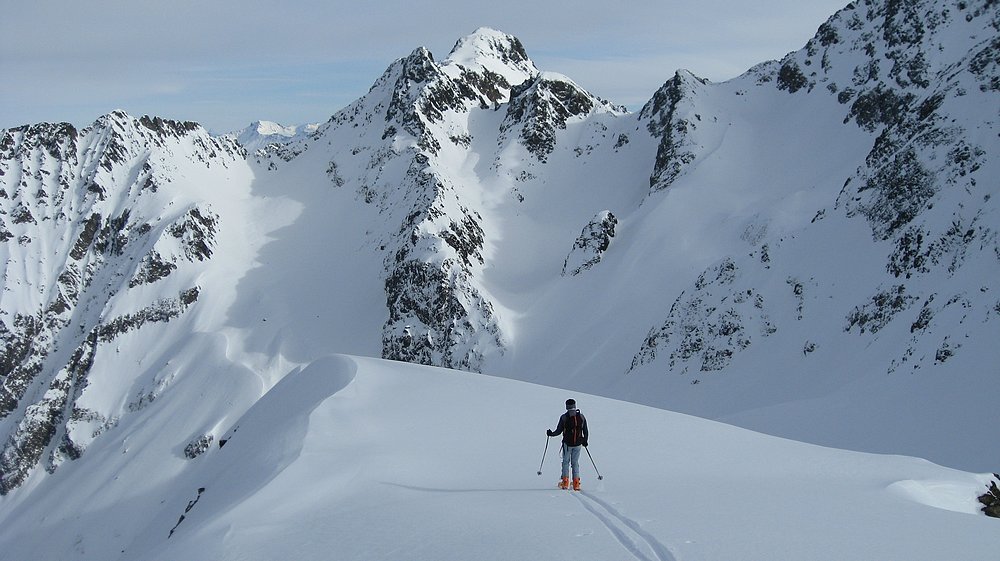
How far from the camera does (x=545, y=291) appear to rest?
93.1 m

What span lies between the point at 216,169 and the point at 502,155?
57779 millimetres

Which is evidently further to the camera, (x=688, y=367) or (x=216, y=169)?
(x=216, y=169)

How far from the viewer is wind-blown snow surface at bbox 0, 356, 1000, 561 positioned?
948 centimetres

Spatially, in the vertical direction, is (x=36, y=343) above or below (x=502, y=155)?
below

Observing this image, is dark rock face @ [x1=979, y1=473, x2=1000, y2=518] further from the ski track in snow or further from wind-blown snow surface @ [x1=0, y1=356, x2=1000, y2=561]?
the ski track in snow

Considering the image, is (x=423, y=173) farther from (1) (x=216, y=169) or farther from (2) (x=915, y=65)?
(2) (x=915, y=65)

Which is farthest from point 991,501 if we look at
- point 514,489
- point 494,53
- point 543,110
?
point 494,53

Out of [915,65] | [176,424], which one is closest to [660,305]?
[915,65]

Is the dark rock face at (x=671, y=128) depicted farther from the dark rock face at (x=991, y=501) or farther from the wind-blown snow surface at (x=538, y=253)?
the dark rock face at (x=991, y=501)

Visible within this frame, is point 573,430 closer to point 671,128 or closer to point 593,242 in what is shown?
point 593,242

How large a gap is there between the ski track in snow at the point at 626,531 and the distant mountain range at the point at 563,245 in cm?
2146

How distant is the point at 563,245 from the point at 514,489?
88028 millimetres

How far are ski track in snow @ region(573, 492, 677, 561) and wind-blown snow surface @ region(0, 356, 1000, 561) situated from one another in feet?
0.14

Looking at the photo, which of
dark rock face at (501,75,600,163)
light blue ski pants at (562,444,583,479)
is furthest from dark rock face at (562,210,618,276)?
Result: light blue ski pants at (562,444,583,479)
